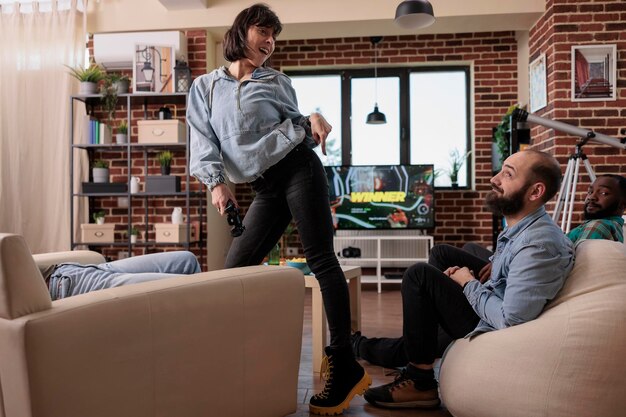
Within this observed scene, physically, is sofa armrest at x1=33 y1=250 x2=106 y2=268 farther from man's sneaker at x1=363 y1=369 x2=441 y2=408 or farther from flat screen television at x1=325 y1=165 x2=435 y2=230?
flat screen television at x1=325 y1=165 x2=435 y2=230

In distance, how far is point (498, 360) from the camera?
62.5 inches

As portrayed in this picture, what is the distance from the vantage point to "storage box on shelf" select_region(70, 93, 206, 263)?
4949 millimetres

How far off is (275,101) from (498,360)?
105cm

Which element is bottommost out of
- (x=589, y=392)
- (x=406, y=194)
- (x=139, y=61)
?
(x=589, y=392)

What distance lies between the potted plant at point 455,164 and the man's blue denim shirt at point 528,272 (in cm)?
454

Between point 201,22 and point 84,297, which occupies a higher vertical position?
point 201,22

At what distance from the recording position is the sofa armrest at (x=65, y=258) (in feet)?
6.52

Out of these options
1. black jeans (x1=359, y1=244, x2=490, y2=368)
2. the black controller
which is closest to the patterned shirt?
black jeans (x1=359, y1=244, x2=490, y2=368)

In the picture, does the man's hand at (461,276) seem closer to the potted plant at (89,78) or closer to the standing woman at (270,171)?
the standing woman at (270,171)

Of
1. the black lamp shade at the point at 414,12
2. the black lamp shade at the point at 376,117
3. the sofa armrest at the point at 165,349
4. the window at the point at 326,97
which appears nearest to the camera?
the sofa armrest at the point at 165,349

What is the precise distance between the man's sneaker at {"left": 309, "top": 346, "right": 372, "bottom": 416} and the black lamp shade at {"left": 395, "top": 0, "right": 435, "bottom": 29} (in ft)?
8.64

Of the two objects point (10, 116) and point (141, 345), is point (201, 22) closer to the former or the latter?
point (10, 116)

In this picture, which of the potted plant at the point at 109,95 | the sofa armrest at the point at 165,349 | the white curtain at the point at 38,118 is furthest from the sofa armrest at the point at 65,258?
the white curtain at the point at 38,118

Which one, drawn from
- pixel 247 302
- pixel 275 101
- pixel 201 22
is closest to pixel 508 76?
pixel 201 22
